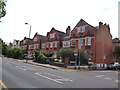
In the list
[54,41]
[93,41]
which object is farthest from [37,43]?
[93,41]

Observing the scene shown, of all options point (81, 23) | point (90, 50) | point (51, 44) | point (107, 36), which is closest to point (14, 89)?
point (90, 50)

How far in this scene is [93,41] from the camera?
2695 cm

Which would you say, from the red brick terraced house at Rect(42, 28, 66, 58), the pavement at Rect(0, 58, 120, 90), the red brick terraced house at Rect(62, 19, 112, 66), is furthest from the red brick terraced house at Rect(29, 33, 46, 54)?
the pavement at Rect(0, 58, 120, 90)

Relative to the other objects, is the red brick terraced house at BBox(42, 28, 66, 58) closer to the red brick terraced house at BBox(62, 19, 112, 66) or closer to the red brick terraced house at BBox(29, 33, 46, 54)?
the red brick terraced house at BBox(62, 19, 112, 66)

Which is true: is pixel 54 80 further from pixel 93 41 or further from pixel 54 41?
pixel 54 41

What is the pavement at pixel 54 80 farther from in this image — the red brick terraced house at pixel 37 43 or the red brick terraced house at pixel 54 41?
the red brick terraced house at pixel 37 43

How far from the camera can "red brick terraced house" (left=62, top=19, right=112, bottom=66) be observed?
88.6 ft

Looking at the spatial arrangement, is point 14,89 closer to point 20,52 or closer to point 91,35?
point 91,35

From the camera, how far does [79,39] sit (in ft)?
98.3

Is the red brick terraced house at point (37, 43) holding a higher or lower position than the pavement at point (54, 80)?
higher

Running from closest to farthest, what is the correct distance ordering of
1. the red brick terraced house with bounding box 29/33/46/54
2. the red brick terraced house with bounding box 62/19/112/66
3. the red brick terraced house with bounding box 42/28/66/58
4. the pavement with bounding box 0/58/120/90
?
1. the pavement with bounding box 0/58/120/90
2. the red brick terraced house with bounding box 62/19/112/66
3. the red brick terraced house with bounding box 42/28/66/58
4. the red brick terraced house with bounding box 29/33/46/54

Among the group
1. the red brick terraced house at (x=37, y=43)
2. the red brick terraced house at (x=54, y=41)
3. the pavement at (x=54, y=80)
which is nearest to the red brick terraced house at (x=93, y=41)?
the red brick terraced house at (x=54, y=41)

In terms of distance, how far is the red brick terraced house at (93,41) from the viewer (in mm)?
27000

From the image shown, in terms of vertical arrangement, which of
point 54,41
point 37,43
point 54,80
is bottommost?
point 54,80
